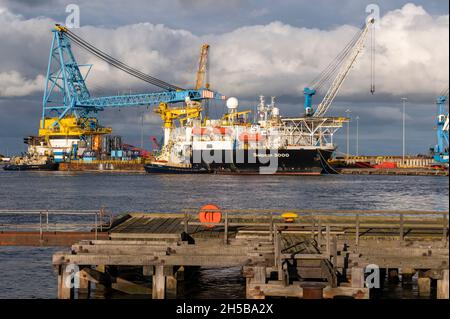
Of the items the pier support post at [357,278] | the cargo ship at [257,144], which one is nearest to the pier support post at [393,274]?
the pier support post at [357,278]

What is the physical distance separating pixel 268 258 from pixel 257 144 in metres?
95.1

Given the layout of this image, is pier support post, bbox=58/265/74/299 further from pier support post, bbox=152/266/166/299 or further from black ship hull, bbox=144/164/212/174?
black ship hull, bbox=144/164/212/174

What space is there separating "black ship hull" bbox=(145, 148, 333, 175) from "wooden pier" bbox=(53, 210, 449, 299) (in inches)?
3487

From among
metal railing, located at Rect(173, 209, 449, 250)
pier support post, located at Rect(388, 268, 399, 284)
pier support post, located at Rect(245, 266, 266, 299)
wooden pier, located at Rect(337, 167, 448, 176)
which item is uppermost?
wooden pier, located at Rect(337, 167, 448, 176)

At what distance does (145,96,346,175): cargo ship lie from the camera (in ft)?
364

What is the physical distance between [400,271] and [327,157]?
298ft

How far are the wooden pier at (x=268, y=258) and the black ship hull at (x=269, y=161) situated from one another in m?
88.6

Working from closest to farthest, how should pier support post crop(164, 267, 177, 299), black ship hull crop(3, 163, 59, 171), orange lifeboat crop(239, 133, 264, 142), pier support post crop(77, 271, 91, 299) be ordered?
pier support post crop(164, 267, 177, 299) < pier support post crop(77, 271, 91, 299) < orange lifeboat crop(239, 133, 264, 142) < black ship hull crop(3, 163, 59, 171)

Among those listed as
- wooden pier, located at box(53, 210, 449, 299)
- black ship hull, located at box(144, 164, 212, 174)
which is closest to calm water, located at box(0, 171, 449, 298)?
wooden pier, located at box(53, 210, 449, 299)

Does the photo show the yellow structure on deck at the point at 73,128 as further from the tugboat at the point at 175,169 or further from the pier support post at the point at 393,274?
the pier support post at the point at 393,274

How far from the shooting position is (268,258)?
55.2 feet
